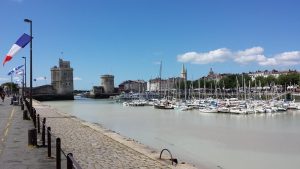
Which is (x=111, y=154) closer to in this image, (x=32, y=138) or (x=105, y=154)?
(x=105, y=154)

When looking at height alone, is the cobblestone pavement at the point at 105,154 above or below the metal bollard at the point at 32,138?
below

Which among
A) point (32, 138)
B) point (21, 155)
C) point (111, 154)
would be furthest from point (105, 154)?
point (21, 155)

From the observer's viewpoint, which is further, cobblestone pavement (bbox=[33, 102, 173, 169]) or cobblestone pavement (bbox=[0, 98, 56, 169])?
cobblestone pavement (bbox=[33, 102, 173, 169])

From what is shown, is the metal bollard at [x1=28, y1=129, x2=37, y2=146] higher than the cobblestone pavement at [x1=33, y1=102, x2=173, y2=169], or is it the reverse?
the metal bollard at [x1=28, y1=129, x2=37, y2=146]

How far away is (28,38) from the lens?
32.0 m

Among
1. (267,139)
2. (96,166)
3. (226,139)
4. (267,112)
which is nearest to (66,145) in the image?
(96,166)

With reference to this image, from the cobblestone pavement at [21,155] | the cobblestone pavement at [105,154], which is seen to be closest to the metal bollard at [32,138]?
the cobblestone pavement at [21,155]

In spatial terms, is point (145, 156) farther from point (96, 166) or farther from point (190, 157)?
point (190, 157)

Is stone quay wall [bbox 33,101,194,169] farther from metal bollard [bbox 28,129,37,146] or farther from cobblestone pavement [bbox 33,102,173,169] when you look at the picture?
metal bollard [bbox 28,129,37,146]

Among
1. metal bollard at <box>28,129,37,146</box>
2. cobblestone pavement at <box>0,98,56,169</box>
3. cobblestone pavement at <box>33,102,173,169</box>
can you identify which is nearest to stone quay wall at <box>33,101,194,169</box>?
cobblestone pavement at <box>33,102,173,169</box>

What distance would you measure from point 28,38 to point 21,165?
17.7 m

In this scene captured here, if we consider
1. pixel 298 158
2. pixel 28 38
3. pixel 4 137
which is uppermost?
pixel 28 38

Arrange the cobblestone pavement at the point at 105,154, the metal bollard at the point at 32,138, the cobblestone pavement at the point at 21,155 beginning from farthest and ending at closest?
the metal bollard at the point at 32,138, the cobblestone pavement at the point at 105,154, the cobblestone pavement at the point at 21,155

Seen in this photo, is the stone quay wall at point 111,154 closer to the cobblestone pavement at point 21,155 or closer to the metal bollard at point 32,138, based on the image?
the cobblestone pavement at point 21,155
